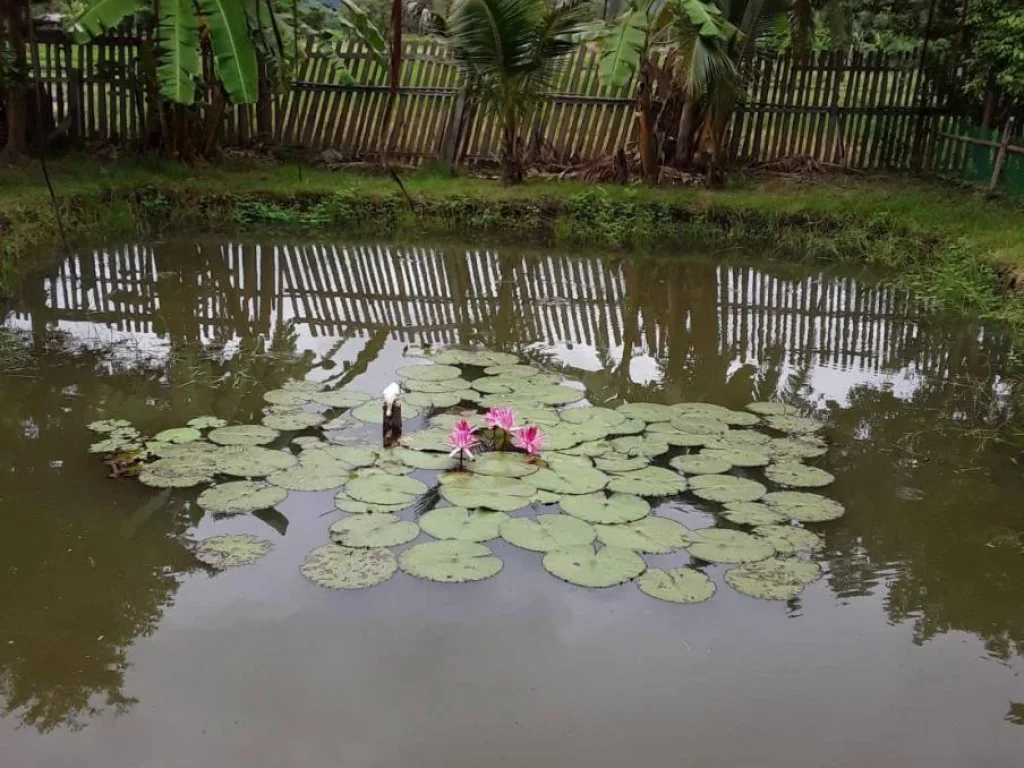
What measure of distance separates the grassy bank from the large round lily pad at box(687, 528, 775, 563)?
460cm

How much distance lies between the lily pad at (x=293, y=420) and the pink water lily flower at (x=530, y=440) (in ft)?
3.09

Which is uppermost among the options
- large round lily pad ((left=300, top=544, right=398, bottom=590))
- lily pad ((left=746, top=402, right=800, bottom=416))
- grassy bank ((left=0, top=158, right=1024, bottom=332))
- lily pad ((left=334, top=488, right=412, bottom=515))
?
grassy bank ((left=0, top=158, right=1024, bottom=332))

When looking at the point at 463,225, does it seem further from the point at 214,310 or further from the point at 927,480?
the point at 927,480

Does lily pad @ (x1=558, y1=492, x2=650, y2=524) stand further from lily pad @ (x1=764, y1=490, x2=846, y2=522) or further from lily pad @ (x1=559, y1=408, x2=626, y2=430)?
lily pad @ (x1=559, y1=408, x2=626, y2=430)

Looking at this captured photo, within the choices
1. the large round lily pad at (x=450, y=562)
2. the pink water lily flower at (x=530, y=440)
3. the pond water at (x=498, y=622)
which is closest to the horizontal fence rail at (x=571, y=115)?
the pond water at (x=498, y=622)

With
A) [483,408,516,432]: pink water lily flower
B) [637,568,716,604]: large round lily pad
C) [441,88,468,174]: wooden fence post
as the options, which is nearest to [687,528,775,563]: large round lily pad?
[637,568,716,604]: large round lily pad

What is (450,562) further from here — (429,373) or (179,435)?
(429,373)

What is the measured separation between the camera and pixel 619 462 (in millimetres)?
3768

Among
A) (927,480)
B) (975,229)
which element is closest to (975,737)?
(927,480)

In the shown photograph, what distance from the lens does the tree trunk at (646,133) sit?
8.54 m

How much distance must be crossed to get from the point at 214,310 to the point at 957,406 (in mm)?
4377

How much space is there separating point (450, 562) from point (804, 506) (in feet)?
4.53

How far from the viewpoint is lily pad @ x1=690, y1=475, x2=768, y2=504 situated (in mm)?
3486

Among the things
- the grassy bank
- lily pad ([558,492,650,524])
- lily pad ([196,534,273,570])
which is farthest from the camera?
the grassy bank
